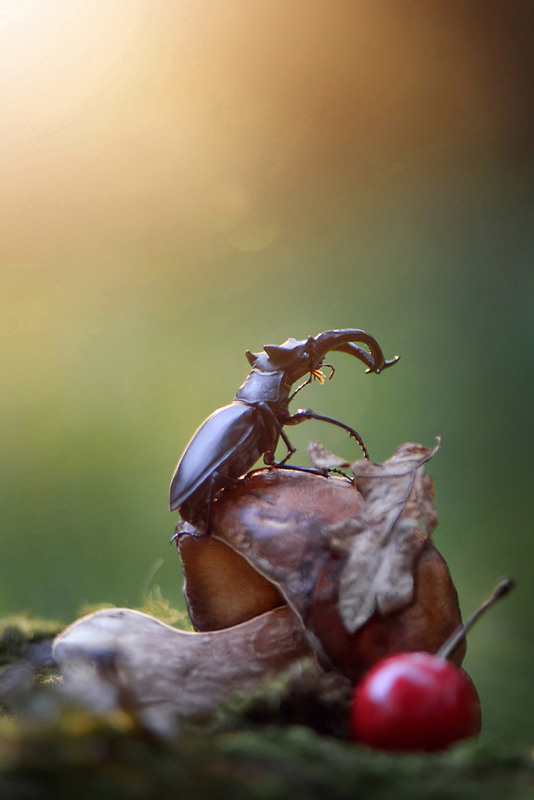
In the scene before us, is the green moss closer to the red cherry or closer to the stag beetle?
the stag beetle

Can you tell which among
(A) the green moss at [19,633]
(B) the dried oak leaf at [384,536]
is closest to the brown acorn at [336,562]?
(B) the dried oak leaf at [384,536]

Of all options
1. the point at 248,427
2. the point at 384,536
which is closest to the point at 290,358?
the point at 248,427

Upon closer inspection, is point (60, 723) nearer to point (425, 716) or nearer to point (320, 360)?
point (425, 716)

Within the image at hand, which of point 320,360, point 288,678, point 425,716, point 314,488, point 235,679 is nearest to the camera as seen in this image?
point 425,716

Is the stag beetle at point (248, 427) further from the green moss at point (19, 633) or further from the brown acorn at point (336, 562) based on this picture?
the green moss at point (19, 633)

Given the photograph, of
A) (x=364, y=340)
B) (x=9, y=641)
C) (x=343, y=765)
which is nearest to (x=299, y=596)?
(x=343, y=765)
